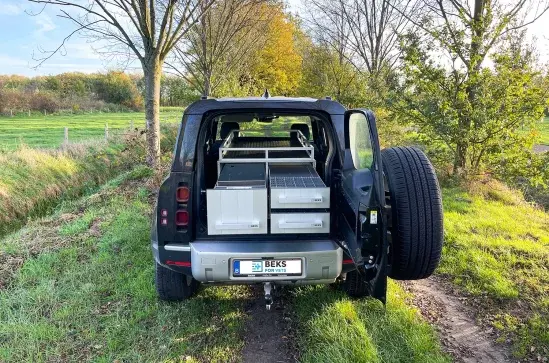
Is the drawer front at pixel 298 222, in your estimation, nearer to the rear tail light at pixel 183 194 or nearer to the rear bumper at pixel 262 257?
the rear bumper at pixel 262 257

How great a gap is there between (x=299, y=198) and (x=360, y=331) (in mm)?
1123

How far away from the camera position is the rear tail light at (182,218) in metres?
3.00

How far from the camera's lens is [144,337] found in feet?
9.96

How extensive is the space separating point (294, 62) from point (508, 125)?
2206 centimetres

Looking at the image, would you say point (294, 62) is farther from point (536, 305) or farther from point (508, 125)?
point (536, 305)

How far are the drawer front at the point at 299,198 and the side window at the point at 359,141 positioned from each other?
0.44 metres

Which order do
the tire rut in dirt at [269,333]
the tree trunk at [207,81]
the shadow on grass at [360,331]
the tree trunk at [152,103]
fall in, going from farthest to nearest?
the tree trunk at [207,81], the tree trunk at [152,103], the tire rut in dirt at [269,333], the shadow on grass at [360,331]

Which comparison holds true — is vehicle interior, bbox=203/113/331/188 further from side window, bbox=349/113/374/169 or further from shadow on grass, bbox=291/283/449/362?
shadow on grass, bbox=291/283/449/362

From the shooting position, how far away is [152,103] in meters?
8.38

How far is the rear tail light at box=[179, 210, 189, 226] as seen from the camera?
3.00 metres

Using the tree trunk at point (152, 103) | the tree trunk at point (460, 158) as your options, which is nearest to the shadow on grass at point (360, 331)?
the tree trunk at point (460, 158)

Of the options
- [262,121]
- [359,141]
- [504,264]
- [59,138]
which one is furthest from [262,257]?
[59,138]

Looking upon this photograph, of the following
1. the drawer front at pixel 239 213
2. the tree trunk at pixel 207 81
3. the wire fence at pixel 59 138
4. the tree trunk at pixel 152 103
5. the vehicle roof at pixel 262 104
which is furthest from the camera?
the tree trunk at pixel 207 81

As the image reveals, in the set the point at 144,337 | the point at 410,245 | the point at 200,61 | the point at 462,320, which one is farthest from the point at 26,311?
the point at 200,61
